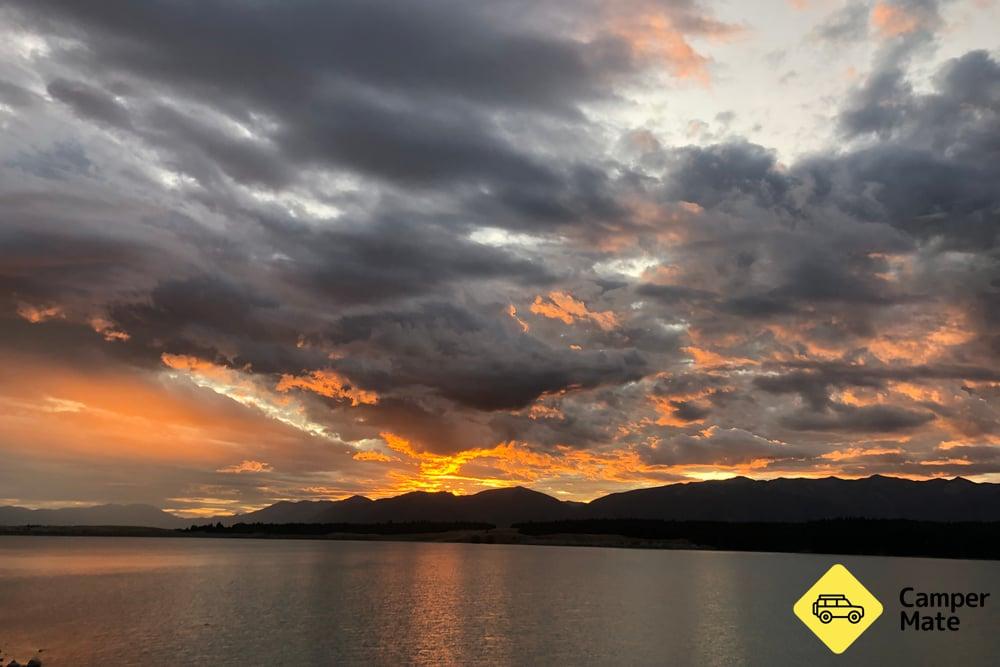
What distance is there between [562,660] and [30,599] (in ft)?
307

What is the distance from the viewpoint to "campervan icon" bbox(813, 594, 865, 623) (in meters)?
109

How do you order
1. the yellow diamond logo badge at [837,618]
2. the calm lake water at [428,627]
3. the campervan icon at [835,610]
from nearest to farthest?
1. the calm lake water at [428,627]
2. the yellow diamond logo badge at [837,618]
3. the campervan icon at [835,610]

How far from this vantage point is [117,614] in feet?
350

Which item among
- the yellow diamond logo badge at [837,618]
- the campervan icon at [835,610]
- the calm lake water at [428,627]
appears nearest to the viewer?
the calm lake water at [428,627]

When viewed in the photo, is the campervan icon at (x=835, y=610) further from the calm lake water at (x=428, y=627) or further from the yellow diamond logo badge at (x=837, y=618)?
the calm lake water at (x=428, y=627)

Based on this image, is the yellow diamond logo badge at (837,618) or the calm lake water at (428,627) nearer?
the calm lake water at (428,627)

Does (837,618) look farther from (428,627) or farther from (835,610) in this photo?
(428,627)

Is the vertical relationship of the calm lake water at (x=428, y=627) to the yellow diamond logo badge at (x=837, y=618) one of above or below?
below

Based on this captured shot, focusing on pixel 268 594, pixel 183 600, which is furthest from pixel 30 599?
pixel 268 594

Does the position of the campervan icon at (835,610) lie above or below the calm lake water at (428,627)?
above

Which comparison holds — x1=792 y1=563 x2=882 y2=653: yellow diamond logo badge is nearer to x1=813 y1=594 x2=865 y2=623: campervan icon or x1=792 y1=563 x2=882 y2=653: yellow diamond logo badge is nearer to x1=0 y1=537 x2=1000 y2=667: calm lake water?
x1=813 y1=594 x2=865 y2=623: campervan icon

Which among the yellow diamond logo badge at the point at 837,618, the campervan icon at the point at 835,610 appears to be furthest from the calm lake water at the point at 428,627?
the campervan icon at the point at 835,610

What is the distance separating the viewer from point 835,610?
109 meters

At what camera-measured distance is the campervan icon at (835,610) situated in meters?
109
